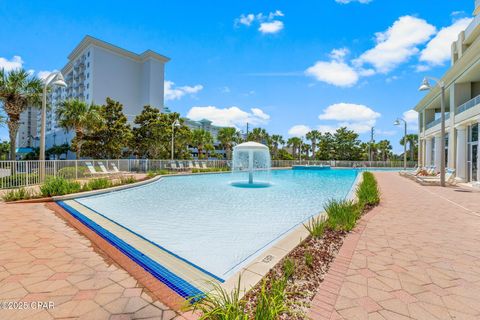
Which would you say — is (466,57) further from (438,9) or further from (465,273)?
(465,273)

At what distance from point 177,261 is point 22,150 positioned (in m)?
72.2

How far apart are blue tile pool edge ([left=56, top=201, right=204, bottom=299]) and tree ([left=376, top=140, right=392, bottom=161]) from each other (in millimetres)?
60794

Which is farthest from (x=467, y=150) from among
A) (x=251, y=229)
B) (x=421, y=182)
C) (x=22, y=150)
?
(x=22, y=150)

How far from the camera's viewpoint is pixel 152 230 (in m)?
5.16

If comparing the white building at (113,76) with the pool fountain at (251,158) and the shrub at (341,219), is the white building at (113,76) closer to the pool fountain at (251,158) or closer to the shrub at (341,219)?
the pool fountain at (251,158)

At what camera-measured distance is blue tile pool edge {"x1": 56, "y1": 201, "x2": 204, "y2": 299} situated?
102 inches

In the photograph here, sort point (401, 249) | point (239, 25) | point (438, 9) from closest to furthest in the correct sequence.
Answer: point (401, 249), point (438, 9), point (239, 25)

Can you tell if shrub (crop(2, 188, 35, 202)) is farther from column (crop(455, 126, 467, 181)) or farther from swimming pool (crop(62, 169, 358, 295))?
column (crop(455, 126, 467, 181))

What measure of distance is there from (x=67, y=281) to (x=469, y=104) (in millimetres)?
18924

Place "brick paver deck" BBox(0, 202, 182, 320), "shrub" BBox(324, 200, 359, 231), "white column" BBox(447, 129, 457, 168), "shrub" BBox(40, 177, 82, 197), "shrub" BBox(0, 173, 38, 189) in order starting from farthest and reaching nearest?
"white column" BBox(447, 129, 457, 168), "shrub" BBox(0, 173, 38, 189), "shrub" BBox(40, 177, 82, 197), "shrub" BBox(324, 200, 359, 231), "brick paver deck" BBox(0, 202, 182, 320)

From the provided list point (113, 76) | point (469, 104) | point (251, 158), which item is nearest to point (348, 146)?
point (469, 104)

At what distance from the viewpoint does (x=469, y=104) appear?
1331 centimetres

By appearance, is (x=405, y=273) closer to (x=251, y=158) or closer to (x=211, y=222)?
(x=211, y=222)

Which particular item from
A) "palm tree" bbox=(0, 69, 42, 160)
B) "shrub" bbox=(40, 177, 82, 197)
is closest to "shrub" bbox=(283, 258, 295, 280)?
"shrub" bbox=(40, 177, 82, 197)
